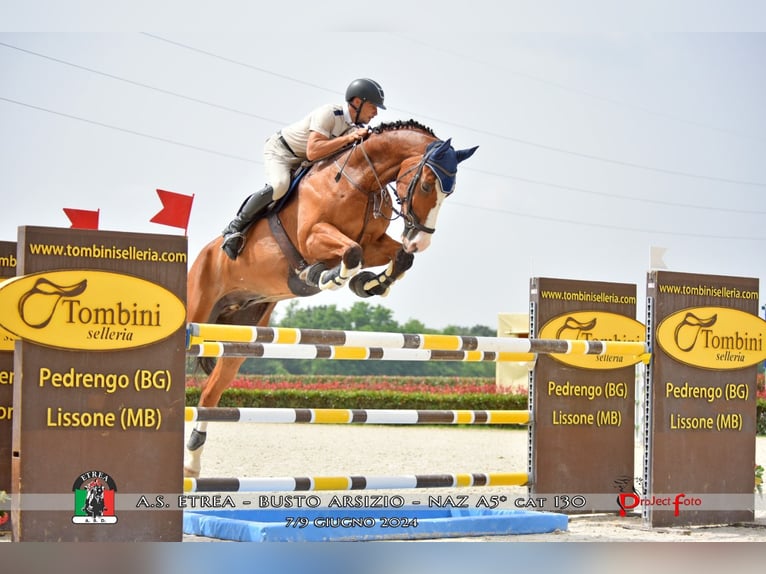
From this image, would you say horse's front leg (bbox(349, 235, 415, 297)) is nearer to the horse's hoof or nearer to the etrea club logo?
the horse's hoof

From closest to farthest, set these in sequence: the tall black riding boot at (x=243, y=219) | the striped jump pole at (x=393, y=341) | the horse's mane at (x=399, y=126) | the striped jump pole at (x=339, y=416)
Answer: the striped jump pole at (x=393, y=341)
the striped jump pole at (x=339, y=416)
the horse's mane at (x=399, y=126)
the tall black riding boot at (x=243, y=219)

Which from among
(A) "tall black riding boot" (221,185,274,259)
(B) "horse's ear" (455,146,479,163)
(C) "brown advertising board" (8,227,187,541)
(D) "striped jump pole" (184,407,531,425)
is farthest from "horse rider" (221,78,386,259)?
(C) "brown advertising board" (8,227,187,541)

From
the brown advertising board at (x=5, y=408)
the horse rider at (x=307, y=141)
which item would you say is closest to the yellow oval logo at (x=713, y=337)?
the horse rider at (x=307, y=141)

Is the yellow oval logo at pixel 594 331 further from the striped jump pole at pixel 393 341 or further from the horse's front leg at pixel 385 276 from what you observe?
the horse's front leg at pixel 385 276

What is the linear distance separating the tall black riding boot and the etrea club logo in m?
1.70

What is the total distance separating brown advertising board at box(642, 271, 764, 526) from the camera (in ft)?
13.1

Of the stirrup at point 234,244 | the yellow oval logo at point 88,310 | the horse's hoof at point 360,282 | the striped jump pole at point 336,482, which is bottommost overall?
the striped jump pole at point 336,482

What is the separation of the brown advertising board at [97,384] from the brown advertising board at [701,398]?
199 cm

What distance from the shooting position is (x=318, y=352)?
3406 millimetres

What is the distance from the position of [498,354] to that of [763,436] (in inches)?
304

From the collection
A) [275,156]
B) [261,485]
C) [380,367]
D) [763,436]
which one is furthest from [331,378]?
[261,485]

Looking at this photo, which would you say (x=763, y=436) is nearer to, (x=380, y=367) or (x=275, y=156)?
(x=380, y=367)

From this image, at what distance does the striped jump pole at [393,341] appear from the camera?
3.15 meters

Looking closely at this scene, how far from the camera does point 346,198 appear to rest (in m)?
4.13
